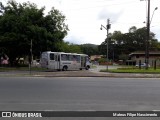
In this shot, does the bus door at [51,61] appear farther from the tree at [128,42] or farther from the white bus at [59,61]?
the tree at [128,42]

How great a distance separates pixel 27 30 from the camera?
52.0 metres

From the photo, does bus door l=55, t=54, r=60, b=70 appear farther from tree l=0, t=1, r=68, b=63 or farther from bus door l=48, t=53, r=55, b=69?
tree l=0, t=1, r=68, b=63

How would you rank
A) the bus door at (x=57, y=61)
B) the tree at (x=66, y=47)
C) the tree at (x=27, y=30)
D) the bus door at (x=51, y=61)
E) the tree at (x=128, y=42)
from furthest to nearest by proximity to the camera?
the tree at (x=128, y=42)
the tree at (x=66, y=47)
the tree at (x=27, y=30)
the bus door at (x=57, y=61)
the bus door at (x=51, y=61)

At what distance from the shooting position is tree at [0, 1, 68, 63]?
168ft

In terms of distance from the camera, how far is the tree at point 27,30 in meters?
51.2

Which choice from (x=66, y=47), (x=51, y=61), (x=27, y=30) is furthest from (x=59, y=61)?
(x=66, y=47)

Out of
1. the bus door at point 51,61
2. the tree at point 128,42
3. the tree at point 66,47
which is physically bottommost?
the bus door at point 51,61

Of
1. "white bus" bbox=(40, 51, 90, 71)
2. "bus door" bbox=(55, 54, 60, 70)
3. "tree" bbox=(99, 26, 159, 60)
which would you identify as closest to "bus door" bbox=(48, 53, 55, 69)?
"white bus" bbox=(40, 51, 90, 71)

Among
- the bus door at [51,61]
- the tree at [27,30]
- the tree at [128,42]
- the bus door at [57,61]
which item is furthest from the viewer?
the tree at [128,42]

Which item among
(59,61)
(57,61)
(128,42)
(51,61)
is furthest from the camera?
(128,42)

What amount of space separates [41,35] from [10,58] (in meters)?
9.04

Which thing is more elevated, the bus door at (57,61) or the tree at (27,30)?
the tree at (27,30)

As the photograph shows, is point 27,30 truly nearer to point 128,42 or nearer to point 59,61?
point 59,61

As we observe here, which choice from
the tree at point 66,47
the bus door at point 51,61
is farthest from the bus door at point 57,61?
the tree at point 66,47
